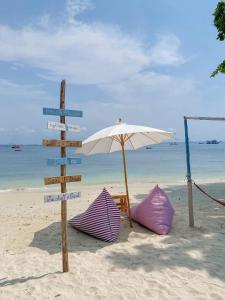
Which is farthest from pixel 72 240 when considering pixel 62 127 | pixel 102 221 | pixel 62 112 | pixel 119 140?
pixel 62 112

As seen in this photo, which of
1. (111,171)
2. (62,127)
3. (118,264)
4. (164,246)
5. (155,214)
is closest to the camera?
(62,127)

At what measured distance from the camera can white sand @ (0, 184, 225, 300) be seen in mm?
4117

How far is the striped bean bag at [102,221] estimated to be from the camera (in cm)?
633

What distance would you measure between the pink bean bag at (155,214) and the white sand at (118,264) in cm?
20

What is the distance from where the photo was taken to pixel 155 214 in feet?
22.9

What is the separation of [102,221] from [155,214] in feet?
4.11

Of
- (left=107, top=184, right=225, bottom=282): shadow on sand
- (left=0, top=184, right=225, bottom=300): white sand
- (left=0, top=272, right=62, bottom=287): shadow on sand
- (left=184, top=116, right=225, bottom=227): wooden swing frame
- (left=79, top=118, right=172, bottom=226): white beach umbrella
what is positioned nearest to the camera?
(left=0, top=184, right=225, bottom=300): white sand

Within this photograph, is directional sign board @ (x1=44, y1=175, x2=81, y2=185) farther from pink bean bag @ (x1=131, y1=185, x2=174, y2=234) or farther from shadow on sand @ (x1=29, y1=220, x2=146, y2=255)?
pink bean bag @ (x1=131, y1=185, x2=174, y2=234)

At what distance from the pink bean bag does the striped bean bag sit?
79cm

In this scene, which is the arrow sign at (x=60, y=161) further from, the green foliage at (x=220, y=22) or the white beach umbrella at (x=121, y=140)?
the green foliage at (x=220, y=22)

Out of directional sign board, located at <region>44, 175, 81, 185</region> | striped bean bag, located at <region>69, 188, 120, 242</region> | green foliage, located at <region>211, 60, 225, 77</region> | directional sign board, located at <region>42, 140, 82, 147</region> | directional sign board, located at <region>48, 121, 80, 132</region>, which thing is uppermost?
green foliage, located at <region>211, 60, 225, 77</region>

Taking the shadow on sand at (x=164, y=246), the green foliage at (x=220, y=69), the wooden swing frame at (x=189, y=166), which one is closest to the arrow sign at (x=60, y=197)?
the shadow on sand at (x=164, y=246)

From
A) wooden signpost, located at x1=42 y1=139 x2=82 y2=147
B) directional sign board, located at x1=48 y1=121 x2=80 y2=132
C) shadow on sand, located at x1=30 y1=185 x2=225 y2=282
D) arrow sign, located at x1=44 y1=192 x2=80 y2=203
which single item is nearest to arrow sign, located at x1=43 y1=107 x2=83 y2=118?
directional sign board, located at x1=48 y1=121 x2=80 y2=132

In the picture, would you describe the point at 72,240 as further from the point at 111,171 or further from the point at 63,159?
the point at 111,171
